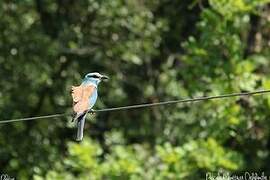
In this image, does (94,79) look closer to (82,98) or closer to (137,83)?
(82,98)

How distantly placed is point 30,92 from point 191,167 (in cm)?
222

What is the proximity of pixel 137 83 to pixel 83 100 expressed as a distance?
17.3 feet

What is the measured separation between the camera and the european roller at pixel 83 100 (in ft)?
18.8

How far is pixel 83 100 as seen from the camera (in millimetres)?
5789

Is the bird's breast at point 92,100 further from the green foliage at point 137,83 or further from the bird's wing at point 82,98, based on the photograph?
the green foliage at point 137,83

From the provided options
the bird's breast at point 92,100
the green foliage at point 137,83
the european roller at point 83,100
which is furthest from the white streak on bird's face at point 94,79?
the green foliage at point 137,83

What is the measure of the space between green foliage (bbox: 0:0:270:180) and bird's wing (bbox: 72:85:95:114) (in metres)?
2.85

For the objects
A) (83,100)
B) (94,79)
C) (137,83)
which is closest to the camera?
(83,100)

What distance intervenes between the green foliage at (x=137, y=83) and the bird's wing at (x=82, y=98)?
2.85 meters

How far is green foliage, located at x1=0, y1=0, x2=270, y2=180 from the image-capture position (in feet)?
29.1

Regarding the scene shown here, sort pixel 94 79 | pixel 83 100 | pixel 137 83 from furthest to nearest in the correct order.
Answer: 1. pixel 137 83
2. pixel 94 79
3. pixel 83 100

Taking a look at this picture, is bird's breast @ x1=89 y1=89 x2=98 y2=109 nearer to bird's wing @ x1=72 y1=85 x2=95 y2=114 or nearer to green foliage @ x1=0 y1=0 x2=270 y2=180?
bird's wing @ x1=72 y1=85 x2=95 y2=114

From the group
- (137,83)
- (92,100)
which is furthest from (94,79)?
(137,83)

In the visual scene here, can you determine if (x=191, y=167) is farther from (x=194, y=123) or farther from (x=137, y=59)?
(x=137, y=59)
